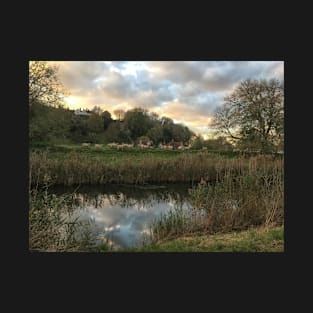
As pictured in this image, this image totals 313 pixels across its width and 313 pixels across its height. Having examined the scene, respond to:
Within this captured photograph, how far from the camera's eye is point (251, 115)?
747 cm

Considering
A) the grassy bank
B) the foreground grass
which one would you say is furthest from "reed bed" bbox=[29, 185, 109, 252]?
the grassy bank

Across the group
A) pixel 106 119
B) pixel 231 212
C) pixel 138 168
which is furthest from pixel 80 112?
pixel 231 212

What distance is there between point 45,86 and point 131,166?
457 cm

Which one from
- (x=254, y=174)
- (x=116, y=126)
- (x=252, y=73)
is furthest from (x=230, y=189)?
(x=116, y=126)

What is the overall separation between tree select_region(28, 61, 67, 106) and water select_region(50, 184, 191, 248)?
104 inches

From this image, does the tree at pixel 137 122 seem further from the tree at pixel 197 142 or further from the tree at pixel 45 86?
the tree at pixel 45 86

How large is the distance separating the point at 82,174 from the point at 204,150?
13.5 feet

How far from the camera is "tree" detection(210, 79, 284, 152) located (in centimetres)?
676

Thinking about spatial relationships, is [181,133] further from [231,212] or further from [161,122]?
[231,212]

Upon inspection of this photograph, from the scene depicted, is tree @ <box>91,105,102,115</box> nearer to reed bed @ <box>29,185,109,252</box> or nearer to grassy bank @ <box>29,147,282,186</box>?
grassy bank @ <box>29,147,282,186</box>

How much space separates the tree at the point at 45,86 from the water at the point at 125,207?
2639mm

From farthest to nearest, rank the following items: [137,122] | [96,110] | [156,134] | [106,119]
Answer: [156,134], [137,122], [106,119], [96,110]

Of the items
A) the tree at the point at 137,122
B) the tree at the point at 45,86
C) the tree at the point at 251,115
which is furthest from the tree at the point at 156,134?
the tree at the point at 45,86

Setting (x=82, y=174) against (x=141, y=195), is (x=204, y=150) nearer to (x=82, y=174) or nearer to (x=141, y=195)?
(x=141, y=195)
